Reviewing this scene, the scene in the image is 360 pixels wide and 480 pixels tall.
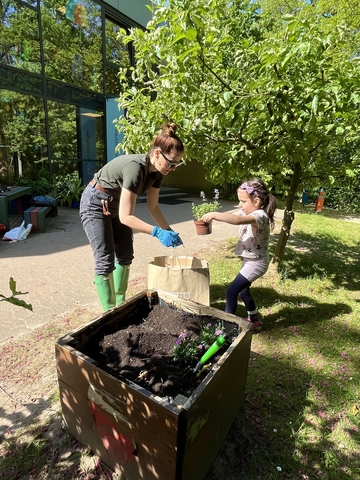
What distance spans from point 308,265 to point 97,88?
10.0 meters

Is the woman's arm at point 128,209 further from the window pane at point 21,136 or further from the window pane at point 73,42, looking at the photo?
the window pane at point 73,42

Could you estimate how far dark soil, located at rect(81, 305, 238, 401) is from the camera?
5.04 ft

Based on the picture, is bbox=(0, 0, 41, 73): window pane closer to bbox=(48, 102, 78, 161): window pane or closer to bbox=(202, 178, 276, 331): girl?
bbox=(48, 102, 78, 161): window pane

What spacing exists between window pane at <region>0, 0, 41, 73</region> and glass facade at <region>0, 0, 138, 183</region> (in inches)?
0.9

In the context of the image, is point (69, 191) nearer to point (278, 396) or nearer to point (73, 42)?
point (73, 42)

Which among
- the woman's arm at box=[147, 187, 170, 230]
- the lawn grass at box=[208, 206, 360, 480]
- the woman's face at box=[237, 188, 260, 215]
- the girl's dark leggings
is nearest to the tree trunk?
the lawn grass at box=[208, 206, 360, 480]

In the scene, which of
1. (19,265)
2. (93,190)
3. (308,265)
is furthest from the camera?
(308,265)

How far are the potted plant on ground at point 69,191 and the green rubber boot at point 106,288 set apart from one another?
768 centimetres

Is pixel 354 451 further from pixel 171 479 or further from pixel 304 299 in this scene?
pixel 304 299

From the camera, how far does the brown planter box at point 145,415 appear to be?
1.23 meters

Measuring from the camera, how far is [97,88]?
11.0m

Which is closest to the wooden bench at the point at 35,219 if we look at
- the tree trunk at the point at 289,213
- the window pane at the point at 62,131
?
the window pane at the point at 62,131

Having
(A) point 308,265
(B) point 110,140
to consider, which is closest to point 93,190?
(A) point 308,265

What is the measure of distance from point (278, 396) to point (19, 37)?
1101 cm
